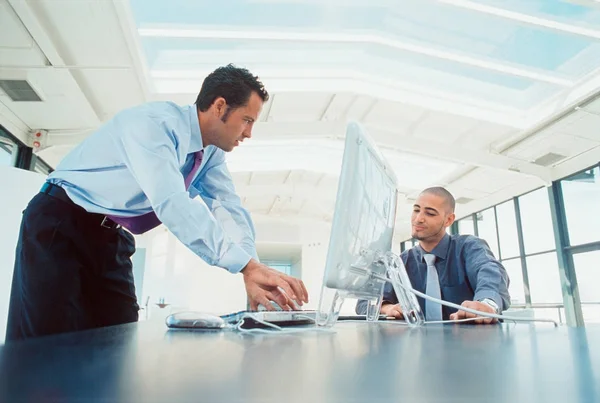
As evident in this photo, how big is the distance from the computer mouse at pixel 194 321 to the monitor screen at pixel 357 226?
23 centimetres

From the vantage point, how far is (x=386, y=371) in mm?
345

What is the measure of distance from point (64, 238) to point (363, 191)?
80cm

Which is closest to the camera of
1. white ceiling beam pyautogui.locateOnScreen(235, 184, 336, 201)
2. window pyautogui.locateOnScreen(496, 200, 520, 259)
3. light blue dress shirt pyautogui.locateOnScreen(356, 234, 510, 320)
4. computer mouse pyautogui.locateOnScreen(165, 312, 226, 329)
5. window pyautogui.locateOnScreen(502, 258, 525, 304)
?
computer mouse pyautogui.locateOnScreen(165, 312, 226, 329)

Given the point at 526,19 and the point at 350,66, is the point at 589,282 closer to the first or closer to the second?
the point at 526,19

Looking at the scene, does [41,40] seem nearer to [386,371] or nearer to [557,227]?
[386,371]

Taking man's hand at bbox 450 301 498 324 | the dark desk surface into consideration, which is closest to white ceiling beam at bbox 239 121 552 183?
man's hand at bbox 450 301 498 324

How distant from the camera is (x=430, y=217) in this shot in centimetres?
210

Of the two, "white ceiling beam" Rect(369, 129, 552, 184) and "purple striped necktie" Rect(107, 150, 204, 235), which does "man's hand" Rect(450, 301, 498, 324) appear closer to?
"purple striped necktie" Rect(107, 150, 204, 235)

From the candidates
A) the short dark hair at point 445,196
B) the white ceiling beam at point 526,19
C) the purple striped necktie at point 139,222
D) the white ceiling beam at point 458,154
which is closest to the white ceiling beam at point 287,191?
the white ceiling beam at point 458,154

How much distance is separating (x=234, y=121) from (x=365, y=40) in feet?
7.77

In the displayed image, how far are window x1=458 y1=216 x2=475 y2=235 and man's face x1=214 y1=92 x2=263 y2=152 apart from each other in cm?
731

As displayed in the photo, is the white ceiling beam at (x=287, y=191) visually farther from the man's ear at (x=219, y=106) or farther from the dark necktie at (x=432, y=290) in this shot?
the man's ear at (x=219, y=106)

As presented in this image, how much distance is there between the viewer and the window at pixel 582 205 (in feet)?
17.4

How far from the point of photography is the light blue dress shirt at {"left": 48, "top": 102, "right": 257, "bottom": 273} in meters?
1.00
